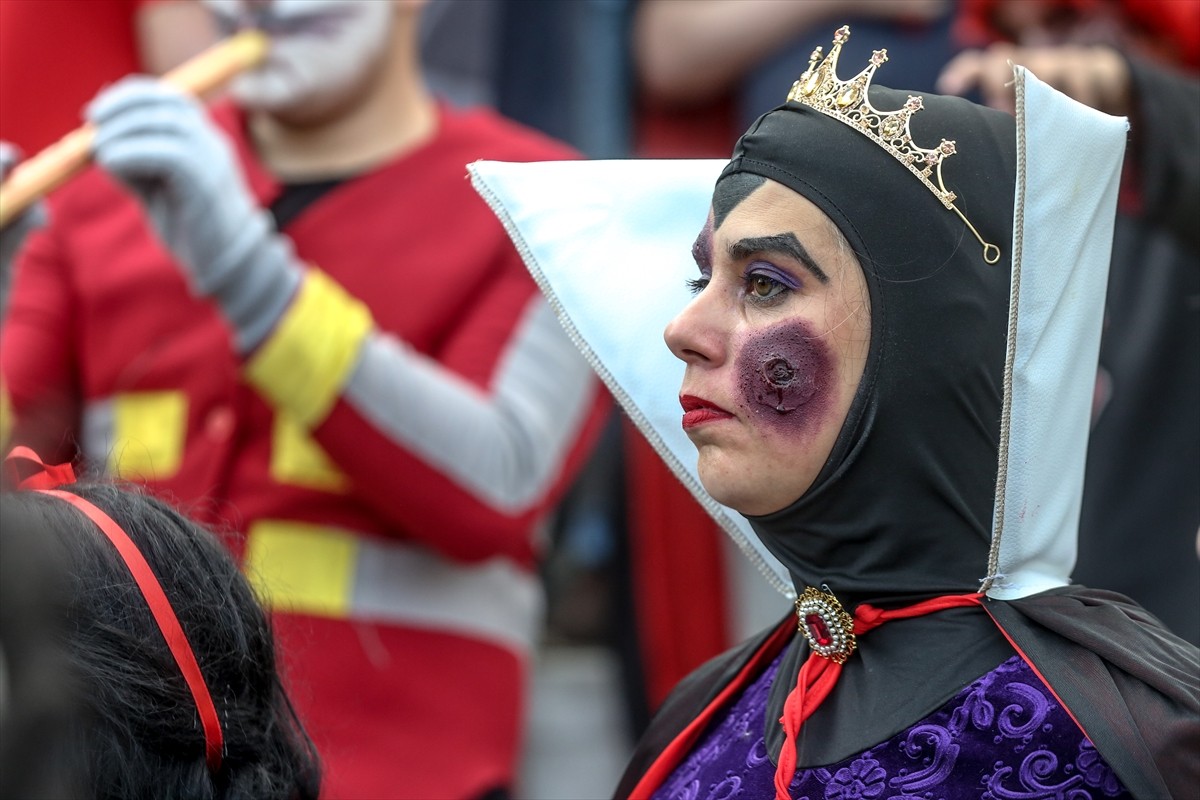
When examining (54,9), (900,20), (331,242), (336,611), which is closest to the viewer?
(336,611)

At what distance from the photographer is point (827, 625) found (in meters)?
1.68

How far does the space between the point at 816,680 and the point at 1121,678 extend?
31 centimetres

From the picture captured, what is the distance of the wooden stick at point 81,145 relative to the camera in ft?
8.82

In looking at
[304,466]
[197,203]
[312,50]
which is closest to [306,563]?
[304,466]

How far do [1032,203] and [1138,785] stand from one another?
52 cm

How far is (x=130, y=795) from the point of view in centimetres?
146

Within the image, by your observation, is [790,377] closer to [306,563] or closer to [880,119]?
[880,119]

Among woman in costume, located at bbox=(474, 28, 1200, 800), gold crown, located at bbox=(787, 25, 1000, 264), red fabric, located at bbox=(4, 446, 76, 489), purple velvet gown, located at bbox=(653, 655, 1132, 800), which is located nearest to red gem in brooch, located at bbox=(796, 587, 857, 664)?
woman in costume, located at bbox=(474, 28, 1200, 800)

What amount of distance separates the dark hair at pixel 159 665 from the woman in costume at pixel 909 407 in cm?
45

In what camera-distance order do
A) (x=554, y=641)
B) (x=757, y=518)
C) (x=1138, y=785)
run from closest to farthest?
(x=1138, y=785), (x=757, y=518), (x=554, y=641)

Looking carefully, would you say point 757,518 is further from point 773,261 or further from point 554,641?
point 554,641

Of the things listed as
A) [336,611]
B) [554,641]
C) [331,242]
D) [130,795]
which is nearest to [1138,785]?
[130,795]

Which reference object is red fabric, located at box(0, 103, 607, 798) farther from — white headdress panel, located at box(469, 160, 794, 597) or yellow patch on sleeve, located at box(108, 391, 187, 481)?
white headdress panel, located at box(469, 160, 794, 597)

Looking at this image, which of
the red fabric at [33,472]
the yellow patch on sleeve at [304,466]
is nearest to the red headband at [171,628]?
the red fabric at [33,472]
